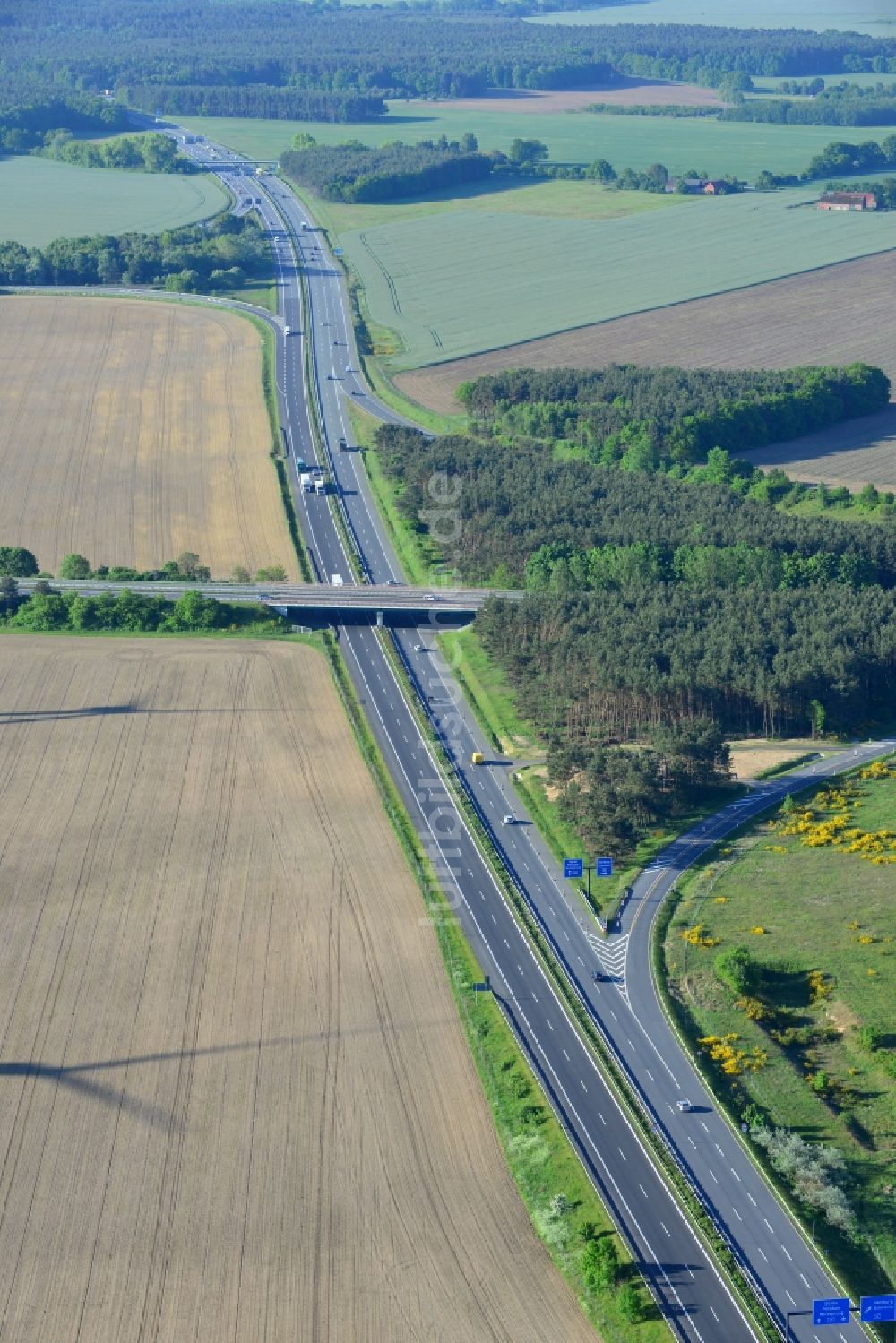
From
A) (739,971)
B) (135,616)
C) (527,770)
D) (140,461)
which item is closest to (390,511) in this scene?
(140,461)

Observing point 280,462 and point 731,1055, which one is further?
point 280,462

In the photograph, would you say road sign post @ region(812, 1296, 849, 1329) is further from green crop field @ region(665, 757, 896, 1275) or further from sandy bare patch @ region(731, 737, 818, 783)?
sandy bare patch @ region(731, 737, 818, 783)

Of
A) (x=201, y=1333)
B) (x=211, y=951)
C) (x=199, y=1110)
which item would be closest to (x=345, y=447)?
(x=211, y=951)

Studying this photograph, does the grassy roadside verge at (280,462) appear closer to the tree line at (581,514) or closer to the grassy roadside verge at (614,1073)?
the tree line at (581,514)

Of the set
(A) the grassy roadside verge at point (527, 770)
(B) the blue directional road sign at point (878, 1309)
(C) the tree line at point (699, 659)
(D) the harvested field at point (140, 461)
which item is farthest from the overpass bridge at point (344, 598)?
(B) the blue directional road sign at point (878, 1309)

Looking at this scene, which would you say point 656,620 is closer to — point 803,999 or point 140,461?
point 803,999

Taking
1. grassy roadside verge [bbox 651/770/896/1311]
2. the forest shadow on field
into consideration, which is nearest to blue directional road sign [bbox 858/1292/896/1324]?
grassy roadside verge [bbox 651/770/896/1311]

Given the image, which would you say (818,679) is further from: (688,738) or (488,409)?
(488,409)
